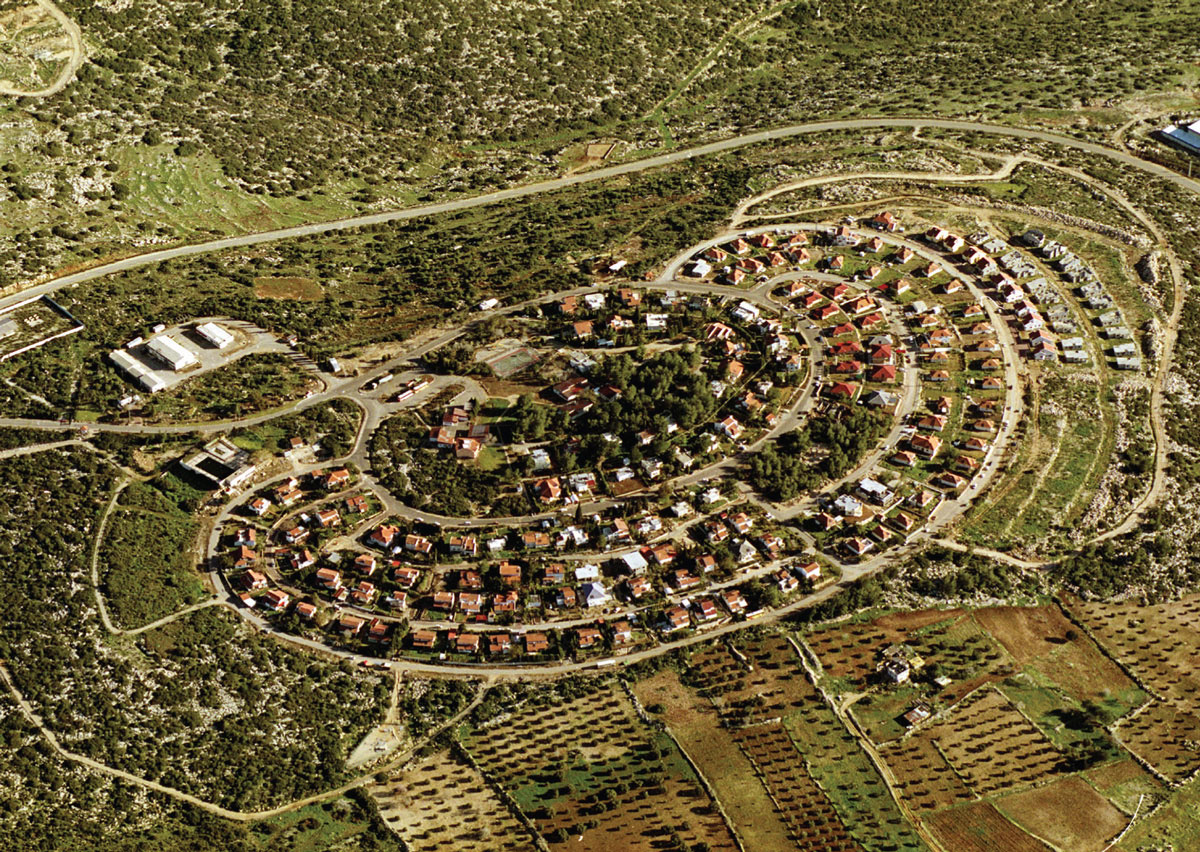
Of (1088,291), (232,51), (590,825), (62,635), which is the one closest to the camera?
(590,825)

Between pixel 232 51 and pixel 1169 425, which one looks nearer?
pixel 1169 425

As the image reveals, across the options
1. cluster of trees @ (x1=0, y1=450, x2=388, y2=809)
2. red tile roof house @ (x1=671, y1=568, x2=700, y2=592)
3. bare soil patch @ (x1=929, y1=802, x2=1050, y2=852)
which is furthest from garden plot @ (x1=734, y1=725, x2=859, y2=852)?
cluster of trees @ (x1=0, y1=450, x2=388, y2=809)

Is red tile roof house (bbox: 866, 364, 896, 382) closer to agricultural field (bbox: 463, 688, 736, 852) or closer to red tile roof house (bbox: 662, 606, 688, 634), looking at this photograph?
red tile roof house (bbox: 662, 606, 688, 634)

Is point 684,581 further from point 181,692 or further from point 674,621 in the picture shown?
point 181,692

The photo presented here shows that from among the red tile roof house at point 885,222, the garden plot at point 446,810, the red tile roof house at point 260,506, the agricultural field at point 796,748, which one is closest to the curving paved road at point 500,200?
the garden plot at point 446,810

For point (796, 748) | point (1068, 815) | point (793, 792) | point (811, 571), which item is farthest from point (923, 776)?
point (811, 571)

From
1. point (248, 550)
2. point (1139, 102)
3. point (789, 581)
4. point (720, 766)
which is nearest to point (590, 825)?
point (720, 766)

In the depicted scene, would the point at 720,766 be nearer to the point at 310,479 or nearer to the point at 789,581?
the point at 789,581
